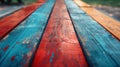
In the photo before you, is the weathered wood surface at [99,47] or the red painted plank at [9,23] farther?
the red painted plank at [9,23]

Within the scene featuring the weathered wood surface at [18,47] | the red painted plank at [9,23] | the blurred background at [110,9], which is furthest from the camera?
the blurred background at [110,9]

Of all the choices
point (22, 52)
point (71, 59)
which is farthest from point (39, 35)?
point (71, 59)

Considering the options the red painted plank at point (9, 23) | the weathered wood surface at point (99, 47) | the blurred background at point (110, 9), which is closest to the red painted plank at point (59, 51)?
the weathered wood surface at point (99, 47)

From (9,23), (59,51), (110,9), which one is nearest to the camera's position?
(59,51)

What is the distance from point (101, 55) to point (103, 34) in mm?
405

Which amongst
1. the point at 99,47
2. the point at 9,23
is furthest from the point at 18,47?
the point at 9,23

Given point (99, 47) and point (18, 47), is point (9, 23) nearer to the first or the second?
point (18, 47)

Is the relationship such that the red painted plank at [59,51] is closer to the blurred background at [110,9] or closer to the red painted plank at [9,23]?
the red painted plank at [9,23]

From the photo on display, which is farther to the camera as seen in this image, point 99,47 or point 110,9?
point 110,9

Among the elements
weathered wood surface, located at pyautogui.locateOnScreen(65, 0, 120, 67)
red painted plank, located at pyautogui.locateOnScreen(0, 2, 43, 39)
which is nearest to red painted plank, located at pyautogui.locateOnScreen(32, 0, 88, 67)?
weathered wood surface, located at pyautogui.locateOnScreen(65, 0, 120, 67)

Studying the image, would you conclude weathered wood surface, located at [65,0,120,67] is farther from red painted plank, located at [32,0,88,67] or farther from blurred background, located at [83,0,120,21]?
blurred background, located at [83,0,120,21]

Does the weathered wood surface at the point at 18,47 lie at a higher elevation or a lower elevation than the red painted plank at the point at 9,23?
higher

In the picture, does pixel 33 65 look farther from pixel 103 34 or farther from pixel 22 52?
pixel 103 34

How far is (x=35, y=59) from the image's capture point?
80cm
